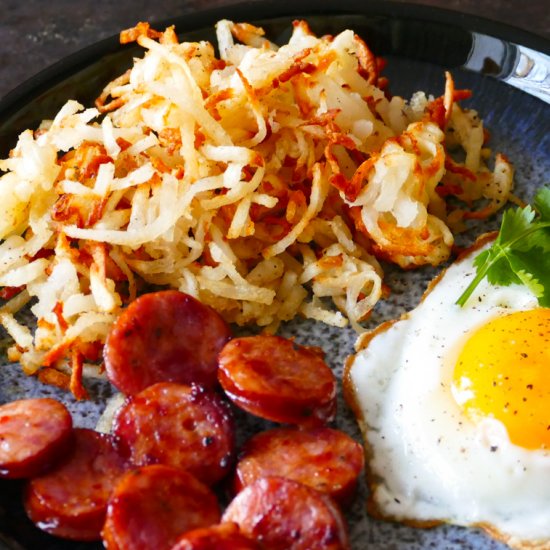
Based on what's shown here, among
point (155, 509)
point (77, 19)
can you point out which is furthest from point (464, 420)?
point (77, 19)

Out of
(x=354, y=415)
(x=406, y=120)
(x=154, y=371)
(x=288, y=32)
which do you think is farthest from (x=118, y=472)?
(x=288, y=32)

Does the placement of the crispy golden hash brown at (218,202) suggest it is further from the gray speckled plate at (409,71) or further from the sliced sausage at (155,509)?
the sliced sausage at (155,509)

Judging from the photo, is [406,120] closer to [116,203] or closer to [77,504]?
[116,203]

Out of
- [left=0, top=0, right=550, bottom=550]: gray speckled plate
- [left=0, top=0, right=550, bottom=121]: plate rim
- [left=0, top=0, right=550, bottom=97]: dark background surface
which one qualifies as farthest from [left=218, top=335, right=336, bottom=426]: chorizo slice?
[left=0, top=0, right=550, bottom=97]: dark background surface

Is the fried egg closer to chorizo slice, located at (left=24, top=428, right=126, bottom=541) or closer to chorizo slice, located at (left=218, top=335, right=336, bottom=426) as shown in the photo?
chorizo slice, located at (left=218, top=335, right=336, bottom=426)

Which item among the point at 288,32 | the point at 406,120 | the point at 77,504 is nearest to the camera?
the point at 77,504

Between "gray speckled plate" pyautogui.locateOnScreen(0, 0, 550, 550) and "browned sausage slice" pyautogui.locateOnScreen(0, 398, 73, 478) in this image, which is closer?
Answer: "browned sausage slice" pyautogui.locateOnScreen(0, 398, 73, 478)

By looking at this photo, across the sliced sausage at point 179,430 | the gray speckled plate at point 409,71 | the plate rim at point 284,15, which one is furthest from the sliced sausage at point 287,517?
the plate rim at point 284,15
